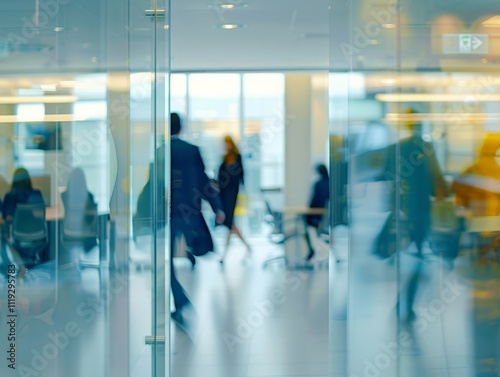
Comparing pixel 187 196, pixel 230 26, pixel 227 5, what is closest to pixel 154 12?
pixel 187 196

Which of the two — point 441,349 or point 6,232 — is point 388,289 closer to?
point 441,349

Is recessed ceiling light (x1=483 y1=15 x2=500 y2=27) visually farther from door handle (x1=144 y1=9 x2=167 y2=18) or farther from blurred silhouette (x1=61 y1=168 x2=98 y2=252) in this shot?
blurred silhouette (x1=61 y1=168 x2=98 y2=252)

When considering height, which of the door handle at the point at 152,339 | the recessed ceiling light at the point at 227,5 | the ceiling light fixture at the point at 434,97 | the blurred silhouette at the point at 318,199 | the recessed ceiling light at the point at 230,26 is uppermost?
the recessed ceiling light at the point at 230,26

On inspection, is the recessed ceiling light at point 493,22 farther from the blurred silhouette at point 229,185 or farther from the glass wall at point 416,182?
the blurred silhouette at point 229,185

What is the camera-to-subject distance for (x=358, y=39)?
401cm

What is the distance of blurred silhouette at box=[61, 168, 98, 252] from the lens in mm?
3701

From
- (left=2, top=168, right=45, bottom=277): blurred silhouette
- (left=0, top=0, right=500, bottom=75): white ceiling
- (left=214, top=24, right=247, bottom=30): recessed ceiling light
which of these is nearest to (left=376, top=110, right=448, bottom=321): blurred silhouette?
(left=0, top=0, right=500, bottom=75): white ceiling

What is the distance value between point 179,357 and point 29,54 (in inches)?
116

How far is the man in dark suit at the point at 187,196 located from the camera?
7340mm

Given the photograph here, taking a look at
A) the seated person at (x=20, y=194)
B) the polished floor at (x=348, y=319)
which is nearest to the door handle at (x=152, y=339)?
the polished floor at (x=348, y=319)

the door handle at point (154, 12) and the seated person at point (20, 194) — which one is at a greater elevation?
the door handle at point (154, 12)

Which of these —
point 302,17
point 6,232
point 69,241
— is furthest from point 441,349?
point 302,17

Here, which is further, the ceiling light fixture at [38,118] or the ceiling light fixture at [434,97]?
the ceiling light fixture at [434,97]

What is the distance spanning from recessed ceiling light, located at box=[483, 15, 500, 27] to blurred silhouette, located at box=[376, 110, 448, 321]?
23.6 inches
